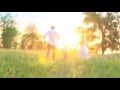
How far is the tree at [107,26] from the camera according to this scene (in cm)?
1617

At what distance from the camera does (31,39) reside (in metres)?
16.2

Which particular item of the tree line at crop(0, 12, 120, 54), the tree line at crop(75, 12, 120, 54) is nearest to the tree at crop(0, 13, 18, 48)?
the tree line at crop(0, 12, 120, 54)

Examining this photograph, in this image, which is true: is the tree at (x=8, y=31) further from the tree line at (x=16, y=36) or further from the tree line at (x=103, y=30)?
the tree line at (x=103, y=30)

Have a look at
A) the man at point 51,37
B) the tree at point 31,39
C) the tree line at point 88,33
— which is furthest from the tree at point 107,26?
the tree at point 31,39

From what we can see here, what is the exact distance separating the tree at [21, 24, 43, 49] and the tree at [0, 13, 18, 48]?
0.29 meters

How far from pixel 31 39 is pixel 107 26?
204 centimetres

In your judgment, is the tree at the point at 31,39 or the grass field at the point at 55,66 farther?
the tree at the point at 31,39

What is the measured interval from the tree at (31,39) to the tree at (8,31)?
0.95 ft

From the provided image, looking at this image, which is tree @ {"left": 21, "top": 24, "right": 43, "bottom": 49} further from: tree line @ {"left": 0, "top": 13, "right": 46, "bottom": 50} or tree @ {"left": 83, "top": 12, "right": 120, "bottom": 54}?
tree @ {"left": 83, "top": 12, "right": 120, "bottom": 54}

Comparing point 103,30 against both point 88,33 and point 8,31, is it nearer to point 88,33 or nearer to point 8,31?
point 88,33
